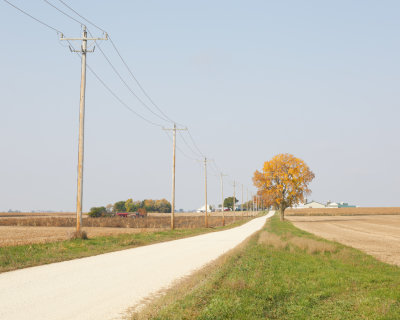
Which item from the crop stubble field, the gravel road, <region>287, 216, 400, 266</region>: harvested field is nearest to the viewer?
the gravel road

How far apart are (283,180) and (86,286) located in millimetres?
71335

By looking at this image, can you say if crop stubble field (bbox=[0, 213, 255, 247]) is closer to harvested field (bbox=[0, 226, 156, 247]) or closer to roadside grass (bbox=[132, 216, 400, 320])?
harvested field (bbox=[0, 226, 156, 247])

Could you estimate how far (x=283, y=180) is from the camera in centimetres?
8056

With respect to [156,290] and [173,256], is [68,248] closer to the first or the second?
[173,256]

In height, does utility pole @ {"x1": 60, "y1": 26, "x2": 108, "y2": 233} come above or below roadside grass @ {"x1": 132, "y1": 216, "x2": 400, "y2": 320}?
above

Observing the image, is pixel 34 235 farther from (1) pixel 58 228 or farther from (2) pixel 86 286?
(2) pixel 86 286

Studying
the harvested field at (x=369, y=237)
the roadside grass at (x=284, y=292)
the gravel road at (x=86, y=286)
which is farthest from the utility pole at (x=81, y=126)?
the harvested field at (x=369, y=237)

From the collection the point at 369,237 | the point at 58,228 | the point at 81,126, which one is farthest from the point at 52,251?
the point at 58,228

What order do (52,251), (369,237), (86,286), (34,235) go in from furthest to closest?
(369,237) < (34,235) < (52,251) < (86,286)

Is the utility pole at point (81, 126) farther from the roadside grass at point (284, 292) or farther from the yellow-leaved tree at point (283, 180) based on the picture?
the yellow-leaved tree at point (283, 180)

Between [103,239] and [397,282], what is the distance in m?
19.6

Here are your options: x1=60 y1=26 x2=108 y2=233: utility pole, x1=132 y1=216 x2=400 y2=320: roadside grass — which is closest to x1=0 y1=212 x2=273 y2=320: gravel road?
x1=132 y1=216 x2=400 y2=320: roadside grass

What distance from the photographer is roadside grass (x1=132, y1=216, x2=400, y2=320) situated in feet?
28.6

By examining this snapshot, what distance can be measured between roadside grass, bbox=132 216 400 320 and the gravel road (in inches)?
31.7
